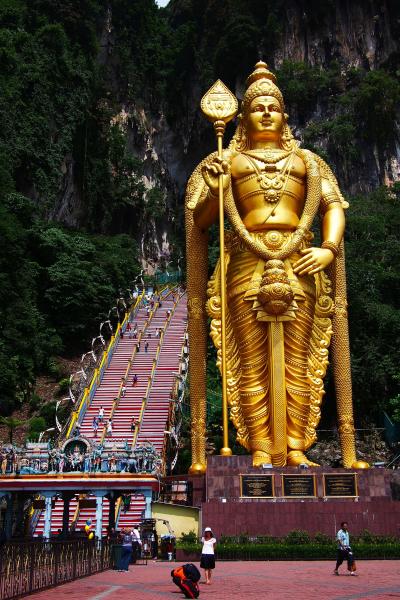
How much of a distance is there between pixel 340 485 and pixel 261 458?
1.18 meters

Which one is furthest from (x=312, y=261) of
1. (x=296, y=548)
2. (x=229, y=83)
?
(x=229, y=83)

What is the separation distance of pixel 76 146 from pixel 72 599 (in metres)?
26.2

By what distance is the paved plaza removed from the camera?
6.05 m

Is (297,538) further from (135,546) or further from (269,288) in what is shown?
(269,288)

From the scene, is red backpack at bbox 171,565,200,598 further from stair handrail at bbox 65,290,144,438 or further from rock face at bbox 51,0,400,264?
rock face at bbox 51,0,400,264

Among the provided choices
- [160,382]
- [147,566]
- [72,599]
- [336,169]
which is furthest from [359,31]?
[72,599]

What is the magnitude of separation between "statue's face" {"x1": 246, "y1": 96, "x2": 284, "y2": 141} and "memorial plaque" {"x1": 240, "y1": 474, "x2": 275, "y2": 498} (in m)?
5.42

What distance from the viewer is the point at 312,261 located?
11305 mm

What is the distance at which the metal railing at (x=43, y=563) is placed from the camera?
5520mm

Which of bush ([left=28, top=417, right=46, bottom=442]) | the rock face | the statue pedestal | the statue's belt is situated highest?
the rock face

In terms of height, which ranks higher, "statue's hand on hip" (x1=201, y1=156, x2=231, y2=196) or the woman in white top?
"statue's hand on hip" (x1=201, y1=156, x2=231, y2=196)

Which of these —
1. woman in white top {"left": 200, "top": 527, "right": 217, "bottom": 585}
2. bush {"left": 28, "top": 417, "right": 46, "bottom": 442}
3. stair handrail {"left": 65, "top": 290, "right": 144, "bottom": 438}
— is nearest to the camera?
woman in white top {"left": 200, "top": 527, "right": 217, "bottom": 585}

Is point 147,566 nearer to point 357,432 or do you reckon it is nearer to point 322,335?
point 322,335

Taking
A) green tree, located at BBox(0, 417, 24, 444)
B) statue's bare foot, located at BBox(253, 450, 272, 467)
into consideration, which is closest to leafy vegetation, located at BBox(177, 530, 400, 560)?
statue's bare foot, located at BBox(253, 450, 272, 467)
